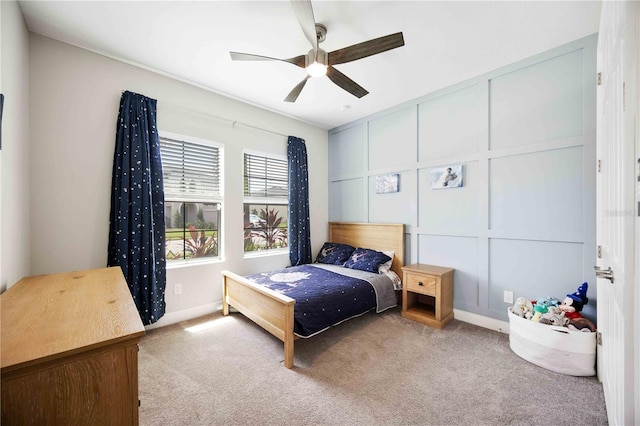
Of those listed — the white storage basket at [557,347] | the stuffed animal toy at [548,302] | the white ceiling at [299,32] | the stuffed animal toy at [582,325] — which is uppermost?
the white ceiling at [299,32]

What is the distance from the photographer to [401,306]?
11.3 ft

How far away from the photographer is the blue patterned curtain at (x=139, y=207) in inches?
97.3

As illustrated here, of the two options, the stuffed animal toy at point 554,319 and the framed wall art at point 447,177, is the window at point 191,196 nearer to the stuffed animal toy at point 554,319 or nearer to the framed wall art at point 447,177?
the framed wall art at point 447,177

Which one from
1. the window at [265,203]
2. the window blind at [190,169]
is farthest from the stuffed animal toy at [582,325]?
the window blind at [190,169]

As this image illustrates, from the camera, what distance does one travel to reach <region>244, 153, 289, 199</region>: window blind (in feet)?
12.0

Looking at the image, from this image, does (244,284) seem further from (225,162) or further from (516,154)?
(516,154)

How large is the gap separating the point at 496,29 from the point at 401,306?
10.1 feet

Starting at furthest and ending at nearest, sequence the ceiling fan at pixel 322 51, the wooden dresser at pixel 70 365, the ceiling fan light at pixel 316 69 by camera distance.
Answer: the ceiling fan light at pixel 316 69
the ceiling fan at pixel 322 51
the wooden dresser at pixel 70 365

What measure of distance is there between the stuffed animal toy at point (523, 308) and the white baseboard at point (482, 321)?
0.41 m

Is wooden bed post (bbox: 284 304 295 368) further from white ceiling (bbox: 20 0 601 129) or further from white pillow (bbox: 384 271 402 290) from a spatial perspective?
white ceiling (bbox: 20 0 601 129)

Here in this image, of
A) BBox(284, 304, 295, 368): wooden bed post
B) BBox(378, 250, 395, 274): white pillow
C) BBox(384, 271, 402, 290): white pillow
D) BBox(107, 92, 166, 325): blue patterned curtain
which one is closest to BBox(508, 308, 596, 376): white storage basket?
BBox(384, 271, 402, 290): white pillow

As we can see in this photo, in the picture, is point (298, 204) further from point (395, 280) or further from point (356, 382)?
point (356, 382)

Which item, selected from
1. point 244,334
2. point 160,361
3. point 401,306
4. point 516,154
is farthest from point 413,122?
point 160,361

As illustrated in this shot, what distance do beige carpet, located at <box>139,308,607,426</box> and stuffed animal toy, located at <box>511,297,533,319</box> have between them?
1.14 ft
